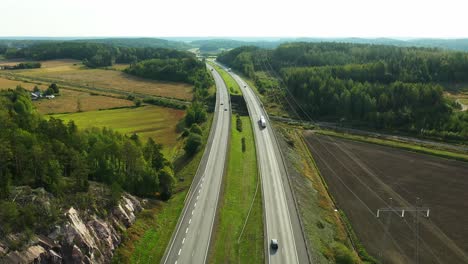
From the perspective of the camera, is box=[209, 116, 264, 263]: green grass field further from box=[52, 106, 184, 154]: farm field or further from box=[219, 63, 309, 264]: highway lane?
box=[52, 106, 184, 154]: farm field

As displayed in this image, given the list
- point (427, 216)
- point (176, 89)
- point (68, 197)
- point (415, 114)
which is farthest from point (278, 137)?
point (176, 89)

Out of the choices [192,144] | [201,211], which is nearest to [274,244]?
[201,211]

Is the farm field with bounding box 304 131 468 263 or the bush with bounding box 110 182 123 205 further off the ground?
the bush with bounding box 110 182 123 205

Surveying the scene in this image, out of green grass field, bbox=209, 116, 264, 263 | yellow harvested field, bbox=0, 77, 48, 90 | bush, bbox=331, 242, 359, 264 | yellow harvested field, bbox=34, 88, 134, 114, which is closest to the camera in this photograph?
green grass field, bbox=209, 116, 264, 263

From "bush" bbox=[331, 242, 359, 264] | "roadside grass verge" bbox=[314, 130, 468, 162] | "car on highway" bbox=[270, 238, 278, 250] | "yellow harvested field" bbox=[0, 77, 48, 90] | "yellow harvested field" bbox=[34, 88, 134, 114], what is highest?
"yellow harvested field" bbox=[0, 77, 48, 90]

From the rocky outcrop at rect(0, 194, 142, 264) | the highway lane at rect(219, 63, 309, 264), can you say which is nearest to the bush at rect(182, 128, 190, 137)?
the highway lane at rect(219, 63, 309, 264)

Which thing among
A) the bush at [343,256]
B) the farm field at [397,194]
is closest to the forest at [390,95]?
the farm field at [397,194]
